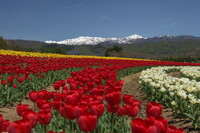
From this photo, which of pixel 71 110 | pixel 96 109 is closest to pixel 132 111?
pixel 96 109

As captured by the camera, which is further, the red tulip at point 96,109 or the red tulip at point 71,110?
the red tulip at point 96,109

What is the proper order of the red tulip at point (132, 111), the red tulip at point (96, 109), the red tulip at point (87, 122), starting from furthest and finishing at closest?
the red tulip at point (132, 111), the red tulip at point (96, 109), the red tulip at point (87, 122)

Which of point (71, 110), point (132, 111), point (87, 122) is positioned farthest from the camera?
point (132, 111)

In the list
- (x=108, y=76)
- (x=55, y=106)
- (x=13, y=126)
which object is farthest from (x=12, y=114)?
(x=13, y=126)

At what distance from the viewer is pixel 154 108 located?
2428 millimetres

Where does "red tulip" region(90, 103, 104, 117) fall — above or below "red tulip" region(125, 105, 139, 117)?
above

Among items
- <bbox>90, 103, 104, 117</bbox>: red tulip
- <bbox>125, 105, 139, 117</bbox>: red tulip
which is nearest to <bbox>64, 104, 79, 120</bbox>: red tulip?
<bbox>90, 103, 104, 117</bbox>: red tulip

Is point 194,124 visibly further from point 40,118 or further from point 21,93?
point 21,93

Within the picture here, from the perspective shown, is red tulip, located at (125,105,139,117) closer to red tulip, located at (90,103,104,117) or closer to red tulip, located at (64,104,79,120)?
red tulip, located at (90,103,104,117)

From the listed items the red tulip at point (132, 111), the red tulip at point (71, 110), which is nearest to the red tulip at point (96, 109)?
the red tulip at point (71, 110)

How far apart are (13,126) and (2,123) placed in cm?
45

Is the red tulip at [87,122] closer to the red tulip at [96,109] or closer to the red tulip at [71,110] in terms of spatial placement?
the red tulip at [71,110]

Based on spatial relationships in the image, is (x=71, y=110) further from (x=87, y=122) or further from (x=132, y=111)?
(x=132, y=111)

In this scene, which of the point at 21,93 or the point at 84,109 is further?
the point at 21,93
